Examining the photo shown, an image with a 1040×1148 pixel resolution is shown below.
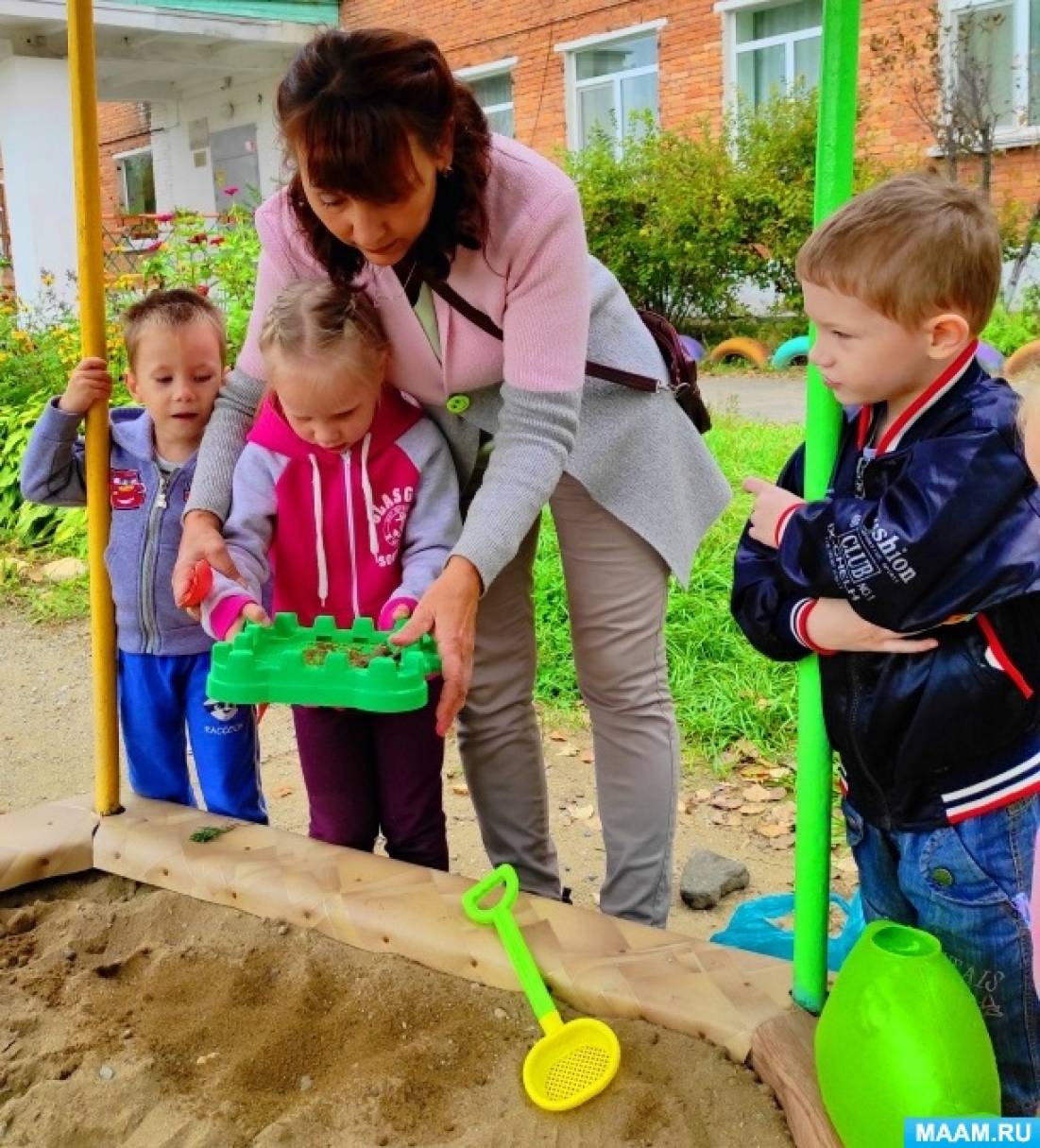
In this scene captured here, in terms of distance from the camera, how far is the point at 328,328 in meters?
1.84

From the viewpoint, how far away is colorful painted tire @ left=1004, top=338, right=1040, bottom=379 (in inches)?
53.7

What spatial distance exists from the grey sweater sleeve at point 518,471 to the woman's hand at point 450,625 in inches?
1.3

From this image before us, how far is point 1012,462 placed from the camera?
1.30 meters

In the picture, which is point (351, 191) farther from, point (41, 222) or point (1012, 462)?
point (41, 222)

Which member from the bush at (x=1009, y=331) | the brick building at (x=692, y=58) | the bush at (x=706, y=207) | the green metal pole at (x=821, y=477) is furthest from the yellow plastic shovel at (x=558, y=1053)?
the bush at (x=706, y=207)

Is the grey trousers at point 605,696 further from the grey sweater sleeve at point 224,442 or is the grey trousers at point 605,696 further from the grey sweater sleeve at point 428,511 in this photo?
the grey sweater sleeve at point 224,442

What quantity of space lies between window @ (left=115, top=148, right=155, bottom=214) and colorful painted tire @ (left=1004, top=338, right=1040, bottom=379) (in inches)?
725

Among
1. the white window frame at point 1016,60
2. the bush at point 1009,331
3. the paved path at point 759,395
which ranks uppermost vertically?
the white window frame at point 1016,60

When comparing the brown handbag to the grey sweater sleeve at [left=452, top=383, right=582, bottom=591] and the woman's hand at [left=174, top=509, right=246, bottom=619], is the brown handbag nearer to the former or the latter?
the grey sweater sleeve at [left=452, top=383, right=582, bottom=591]

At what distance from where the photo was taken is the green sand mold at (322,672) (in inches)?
64.9

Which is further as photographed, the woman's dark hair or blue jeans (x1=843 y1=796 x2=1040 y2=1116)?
the woman's dark hair

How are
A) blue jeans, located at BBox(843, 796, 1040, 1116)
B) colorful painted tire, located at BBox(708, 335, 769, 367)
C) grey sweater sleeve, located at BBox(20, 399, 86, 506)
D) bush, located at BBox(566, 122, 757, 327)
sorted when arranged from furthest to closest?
bush, located at BBox(566, 122, 757, 327)
colorful painted tire, located at BBox(708, 335, 769, 367)
grey sweater sleeve, located at BBox(20, 399, 86, 506)
blue jeans, located at BBox(843, 796, 1040, 1116)

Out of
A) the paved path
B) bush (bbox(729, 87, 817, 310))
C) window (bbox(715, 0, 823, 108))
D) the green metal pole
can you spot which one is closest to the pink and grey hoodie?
the green metal pole

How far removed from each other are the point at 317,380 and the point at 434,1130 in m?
1.05
